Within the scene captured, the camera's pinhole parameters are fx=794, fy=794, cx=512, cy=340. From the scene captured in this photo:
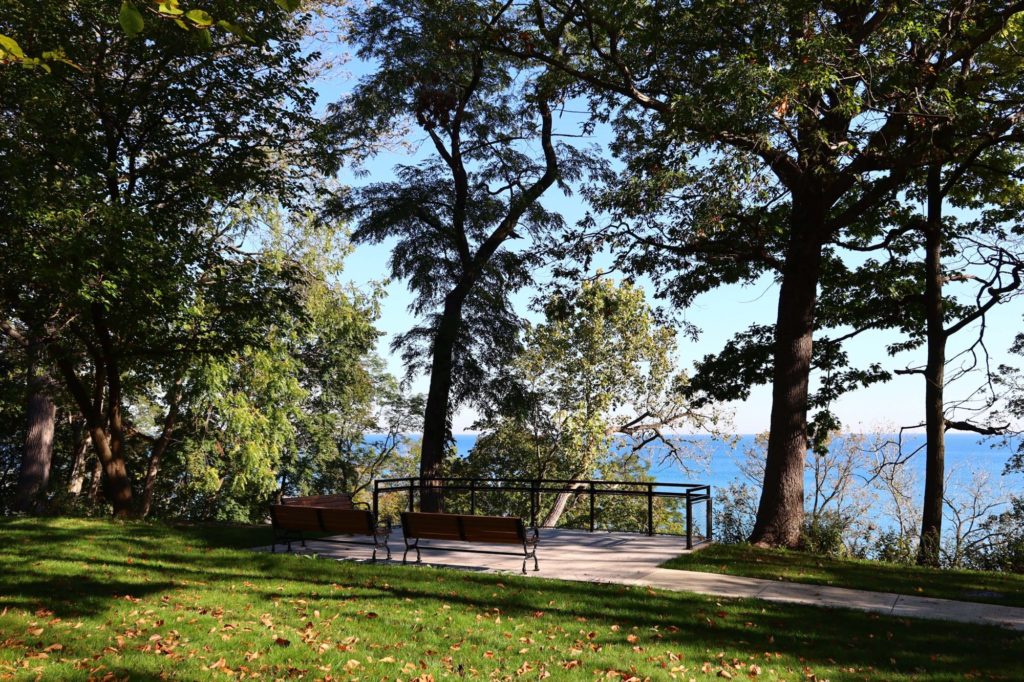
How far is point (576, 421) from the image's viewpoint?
2881 centimetres

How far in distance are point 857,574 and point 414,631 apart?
6.93 metres

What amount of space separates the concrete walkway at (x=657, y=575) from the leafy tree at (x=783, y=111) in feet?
9.95

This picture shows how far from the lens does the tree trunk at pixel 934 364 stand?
53.9 ft

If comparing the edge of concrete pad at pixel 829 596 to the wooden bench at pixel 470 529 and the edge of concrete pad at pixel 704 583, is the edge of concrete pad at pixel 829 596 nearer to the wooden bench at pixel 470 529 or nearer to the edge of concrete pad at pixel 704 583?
the edge of concrete pad at pixel 704 583

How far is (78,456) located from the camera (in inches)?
1106

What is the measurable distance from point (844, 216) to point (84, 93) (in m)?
14.1

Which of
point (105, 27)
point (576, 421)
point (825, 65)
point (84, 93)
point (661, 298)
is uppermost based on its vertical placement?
point (105, 27)

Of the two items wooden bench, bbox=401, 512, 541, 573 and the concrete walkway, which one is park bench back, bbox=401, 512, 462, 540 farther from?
the concrete walkway

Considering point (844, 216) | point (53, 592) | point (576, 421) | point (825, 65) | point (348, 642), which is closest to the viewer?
point (348, 642)

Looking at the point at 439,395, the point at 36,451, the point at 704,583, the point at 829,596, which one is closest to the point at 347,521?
the point at 704,583

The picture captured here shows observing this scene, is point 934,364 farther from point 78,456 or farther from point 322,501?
point 78,456

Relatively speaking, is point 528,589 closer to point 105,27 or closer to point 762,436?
point 105,27

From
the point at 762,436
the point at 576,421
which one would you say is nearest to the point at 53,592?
the point at 576,421

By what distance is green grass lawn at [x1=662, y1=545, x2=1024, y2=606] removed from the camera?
402 inches
